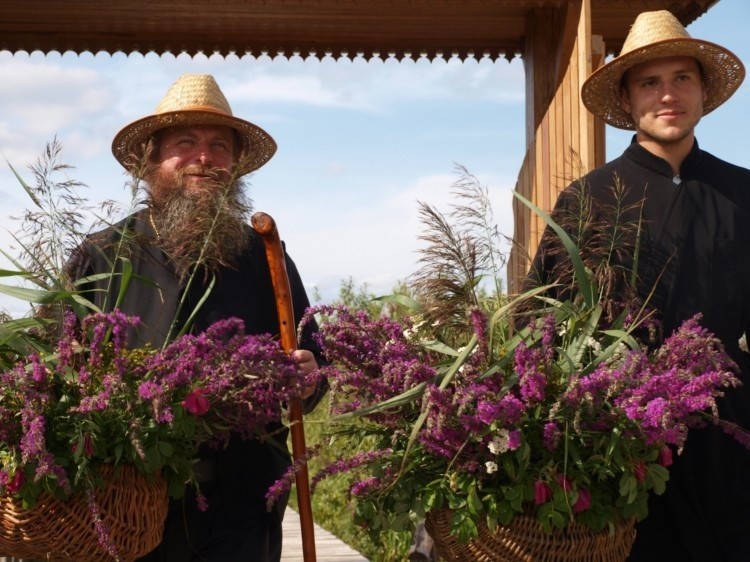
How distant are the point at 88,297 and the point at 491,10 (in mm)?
3739

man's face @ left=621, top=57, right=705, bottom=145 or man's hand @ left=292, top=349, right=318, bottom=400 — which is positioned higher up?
man's face @ left=621, top=57, right=705, bottom=145

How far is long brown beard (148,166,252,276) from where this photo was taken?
123 inches

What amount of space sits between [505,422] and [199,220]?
3.60 ft

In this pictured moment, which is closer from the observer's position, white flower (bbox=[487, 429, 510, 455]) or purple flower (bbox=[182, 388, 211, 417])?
white flower (bbox=[487, 429, 510, 455])

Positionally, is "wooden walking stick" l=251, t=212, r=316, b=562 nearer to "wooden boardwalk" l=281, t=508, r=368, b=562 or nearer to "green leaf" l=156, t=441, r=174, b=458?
"green leaf" l=156, t=441, r=174, b=458

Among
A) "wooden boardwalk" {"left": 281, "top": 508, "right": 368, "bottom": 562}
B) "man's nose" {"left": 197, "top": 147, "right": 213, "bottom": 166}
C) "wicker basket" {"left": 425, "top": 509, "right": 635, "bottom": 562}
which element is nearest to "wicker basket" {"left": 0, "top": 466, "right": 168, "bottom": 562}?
"wicker basket" {"left": 425, "top": 509, "right": 635, "bottom": 562}

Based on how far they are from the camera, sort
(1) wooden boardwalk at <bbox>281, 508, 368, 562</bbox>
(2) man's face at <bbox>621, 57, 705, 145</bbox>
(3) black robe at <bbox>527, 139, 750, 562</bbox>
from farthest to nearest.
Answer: (1) wooden boardwalk at <bbox>281, 508, 368, 562</bbox>, (2) man's face at <bbox>621, 57, 705, 145</bbox>, (3) black robe at <bbox>527, 139, 750, 562</bbox>

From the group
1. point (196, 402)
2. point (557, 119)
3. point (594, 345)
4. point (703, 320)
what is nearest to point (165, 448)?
point (196, 402)

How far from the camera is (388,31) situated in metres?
6.65

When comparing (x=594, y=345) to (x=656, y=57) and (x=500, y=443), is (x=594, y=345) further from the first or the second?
(x=656, y=57)

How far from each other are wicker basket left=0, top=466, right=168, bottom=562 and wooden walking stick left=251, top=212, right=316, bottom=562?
48 centimetres

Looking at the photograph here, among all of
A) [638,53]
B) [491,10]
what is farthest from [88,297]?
[491,10]

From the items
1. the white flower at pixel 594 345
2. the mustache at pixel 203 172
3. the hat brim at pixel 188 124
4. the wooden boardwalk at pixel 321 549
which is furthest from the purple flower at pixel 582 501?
the wooden boardwalk at pixel 321 549

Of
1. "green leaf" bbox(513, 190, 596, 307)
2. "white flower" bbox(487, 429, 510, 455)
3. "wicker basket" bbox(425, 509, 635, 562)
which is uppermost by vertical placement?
"green leaf" bbox(513, 190, 596, 307)
